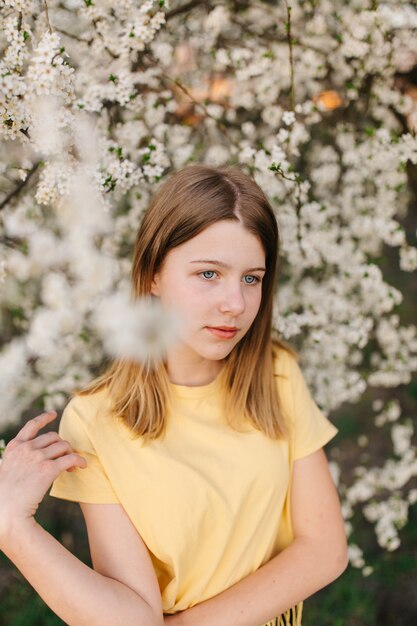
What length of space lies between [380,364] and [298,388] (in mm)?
1097

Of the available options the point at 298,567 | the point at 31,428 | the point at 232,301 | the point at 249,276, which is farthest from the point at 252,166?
the point at 298,567

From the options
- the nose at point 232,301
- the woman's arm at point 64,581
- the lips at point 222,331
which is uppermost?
the nose at point 232,301

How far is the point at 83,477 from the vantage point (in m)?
1.49

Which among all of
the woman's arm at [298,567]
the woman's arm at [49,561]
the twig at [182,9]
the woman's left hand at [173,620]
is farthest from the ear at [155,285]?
the twig at [182,9]

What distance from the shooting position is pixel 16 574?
282 cm

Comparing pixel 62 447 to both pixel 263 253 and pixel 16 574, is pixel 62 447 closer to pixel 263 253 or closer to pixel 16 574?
pixel 263 253

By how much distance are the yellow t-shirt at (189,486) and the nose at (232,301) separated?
27 cm

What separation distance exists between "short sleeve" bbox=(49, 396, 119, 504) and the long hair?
0.29 ft

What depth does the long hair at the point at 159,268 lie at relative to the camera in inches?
59.6

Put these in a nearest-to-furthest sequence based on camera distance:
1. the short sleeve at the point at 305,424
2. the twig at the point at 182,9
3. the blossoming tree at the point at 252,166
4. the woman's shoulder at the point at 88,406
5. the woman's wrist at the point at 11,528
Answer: the woman's wrist at the point at 11,528
the woman's shoulder at the point at 88,406
the short sleeve at the point at 305,424
the blossoming tree at the point at 252,166
the twig at the point at 182,9

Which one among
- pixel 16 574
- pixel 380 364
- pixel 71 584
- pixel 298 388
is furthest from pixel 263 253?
pixel 16 574

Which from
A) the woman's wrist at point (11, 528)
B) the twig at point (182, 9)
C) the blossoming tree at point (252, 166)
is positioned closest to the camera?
the woman's wrist at point (11, 528)

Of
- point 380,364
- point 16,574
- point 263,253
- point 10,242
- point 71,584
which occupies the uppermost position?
point 263,253

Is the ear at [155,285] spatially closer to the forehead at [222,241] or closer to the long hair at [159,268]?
the long hair at [159,268]
